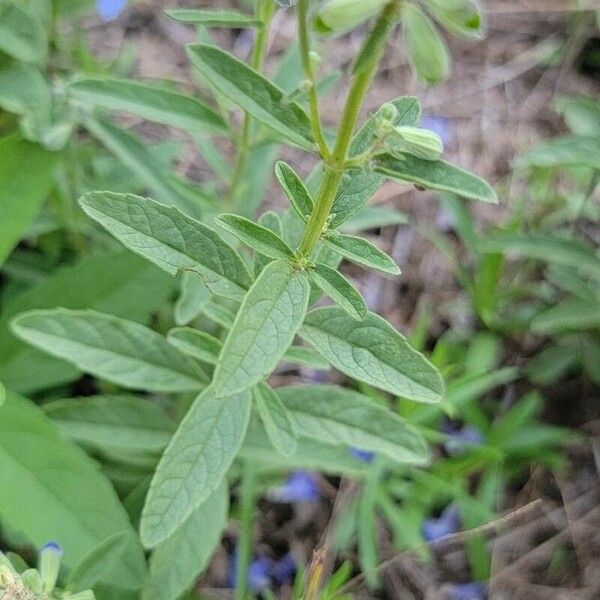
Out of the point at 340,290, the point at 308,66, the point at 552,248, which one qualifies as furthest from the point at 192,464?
the point at 552,248

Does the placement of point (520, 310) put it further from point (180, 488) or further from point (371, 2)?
point (371, 2)

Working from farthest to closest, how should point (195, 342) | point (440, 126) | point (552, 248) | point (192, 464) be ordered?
point (440, 126)
point (552, 248)
point (195, 342)
point (192, 464)

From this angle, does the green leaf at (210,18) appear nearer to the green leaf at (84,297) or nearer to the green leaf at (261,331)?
the green leaf at (261,331)

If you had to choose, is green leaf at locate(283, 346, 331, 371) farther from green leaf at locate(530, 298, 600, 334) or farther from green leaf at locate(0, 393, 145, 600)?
green leaf at locate(530, 298, 600, 334)

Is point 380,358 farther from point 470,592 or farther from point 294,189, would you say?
point 470,592

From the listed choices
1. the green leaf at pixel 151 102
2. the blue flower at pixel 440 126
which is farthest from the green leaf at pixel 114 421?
the blue flower at pixel 440 126

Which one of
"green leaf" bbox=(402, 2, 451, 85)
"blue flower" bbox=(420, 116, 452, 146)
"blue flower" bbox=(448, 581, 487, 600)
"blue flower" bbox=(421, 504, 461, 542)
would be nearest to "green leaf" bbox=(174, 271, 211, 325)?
"green leaf" bbox=(402, 2, 451, 85)
